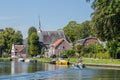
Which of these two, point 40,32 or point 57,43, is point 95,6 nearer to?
point 57,43

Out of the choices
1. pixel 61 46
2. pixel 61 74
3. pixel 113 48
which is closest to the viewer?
pixel 61 74

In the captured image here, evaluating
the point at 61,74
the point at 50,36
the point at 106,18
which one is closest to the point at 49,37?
the point at 50,36

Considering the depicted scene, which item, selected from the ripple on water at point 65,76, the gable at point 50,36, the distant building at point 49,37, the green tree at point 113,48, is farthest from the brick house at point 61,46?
the ripple on water at point 65,76

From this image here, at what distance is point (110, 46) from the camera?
4144 inches

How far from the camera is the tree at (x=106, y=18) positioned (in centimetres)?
7544

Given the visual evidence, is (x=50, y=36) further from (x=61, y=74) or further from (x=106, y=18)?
(x=61, y=74)

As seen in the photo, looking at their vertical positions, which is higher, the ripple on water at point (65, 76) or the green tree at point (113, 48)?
the green tree at point (113, 48)

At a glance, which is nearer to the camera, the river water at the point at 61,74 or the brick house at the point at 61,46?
the river water at the point at 61,74

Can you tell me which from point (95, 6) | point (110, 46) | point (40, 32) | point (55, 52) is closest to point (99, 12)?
point (95, 6)

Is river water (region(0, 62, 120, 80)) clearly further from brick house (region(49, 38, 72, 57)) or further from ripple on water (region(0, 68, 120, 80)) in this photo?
brick house (region(49, 38, 72, 57))

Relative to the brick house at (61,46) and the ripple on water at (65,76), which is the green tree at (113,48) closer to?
the ripple on water at (65,76)

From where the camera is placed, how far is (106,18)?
256 ft

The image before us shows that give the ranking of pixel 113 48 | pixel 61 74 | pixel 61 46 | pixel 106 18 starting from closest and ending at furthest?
Result: pixel 61 74 → pixel 106 18 → pixel 113 48 → pixel 61 46

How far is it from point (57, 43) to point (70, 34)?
29150 mm
